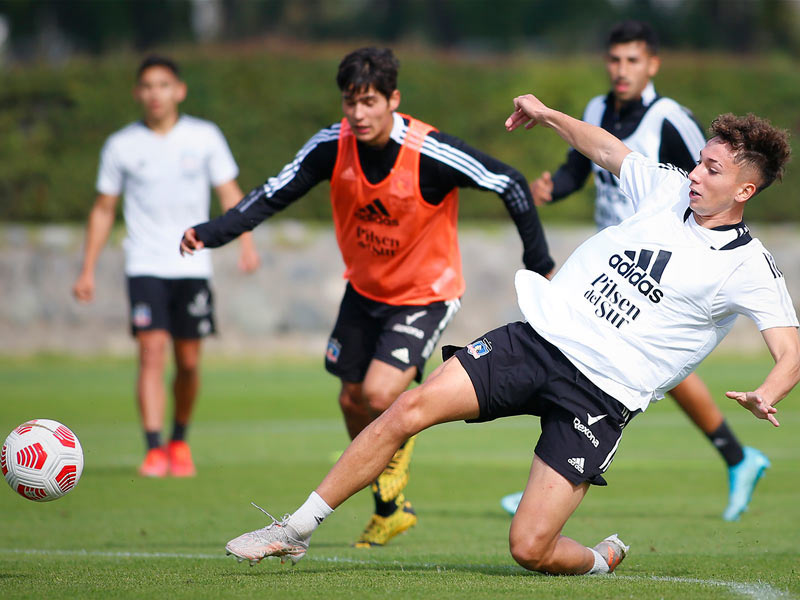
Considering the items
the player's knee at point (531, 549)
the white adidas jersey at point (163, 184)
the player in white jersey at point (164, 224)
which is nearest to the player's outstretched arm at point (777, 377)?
the player's knee at point (531, 549)

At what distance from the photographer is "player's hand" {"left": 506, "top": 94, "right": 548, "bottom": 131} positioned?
208 inches

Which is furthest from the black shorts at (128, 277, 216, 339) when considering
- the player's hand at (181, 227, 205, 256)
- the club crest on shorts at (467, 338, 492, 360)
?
the club crest on shorts at (467, 338, 492, 360)

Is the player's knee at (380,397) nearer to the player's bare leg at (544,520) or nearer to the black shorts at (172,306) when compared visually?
the player's bare leg at (544,520)

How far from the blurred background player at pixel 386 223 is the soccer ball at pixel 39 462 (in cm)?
130

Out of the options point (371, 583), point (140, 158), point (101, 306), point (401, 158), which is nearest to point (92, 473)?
point (140, 158)

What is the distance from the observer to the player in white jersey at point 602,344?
15.4 feet

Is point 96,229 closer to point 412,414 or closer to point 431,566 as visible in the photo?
point 431,566

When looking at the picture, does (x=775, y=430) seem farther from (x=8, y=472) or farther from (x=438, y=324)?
(x=8, y=472)

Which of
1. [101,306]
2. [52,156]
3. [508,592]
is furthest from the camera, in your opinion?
[52,156]

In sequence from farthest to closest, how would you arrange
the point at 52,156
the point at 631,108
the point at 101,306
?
the point at 52,156 < the point at 101,306 < the point at 631,108

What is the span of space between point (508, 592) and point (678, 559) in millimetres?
1508

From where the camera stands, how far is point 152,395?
889 cm

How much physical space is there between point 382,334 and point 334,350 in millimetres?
367

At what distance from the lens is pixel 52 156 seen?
61.6 feet
